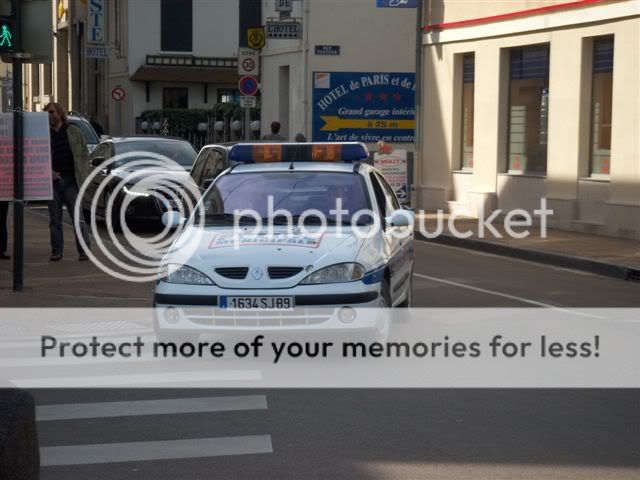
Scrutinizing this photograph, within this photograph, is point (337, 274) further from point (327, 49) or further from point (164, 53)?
point (164, 53)

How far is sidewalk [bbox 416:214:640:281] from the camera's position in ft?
54.1

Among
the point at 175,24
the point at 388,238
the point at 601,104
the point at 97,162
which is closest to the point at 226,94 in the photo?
the point at 175,24

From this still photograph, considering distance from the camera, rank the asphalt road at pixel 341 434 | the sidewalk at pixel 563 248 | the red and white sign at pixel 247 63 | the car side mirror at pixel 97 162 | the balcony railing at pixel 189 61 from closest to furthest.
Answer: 1. the asphalt road at pixel 341 434
2. the sidewalk at pixel 563 248
3. the car side mirror at pixel 97 162
4. the red and white sign at pixel 247 63
5. the balcony railing at pixel 189 61

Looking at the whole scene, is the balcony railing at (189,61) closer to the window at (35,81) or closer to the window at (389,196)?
the window at (35,81)

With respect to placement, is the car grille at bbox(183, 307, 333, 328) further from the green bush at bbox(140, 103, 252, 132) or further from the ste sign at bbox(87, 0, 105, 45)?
the ste sign at bbox(87, 0, 105, 45)

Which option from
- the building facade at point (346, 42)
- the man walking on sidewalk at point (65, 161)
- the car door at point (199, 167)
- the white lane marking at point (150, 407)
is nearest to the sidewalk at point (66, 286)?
the man walking on sidewalk at point (65, 161)

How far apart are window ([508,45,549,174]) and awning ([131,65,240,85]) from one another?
3045 centimetres

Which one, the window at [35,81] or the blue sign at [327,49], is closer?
the blue sign at [327,49]

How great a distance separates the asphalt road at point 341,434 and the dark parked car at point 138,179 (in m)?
11.4

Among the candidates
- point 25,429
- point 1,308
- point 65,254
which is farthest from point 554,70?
point 25,429

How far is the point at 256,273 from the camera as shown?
9.30 meters

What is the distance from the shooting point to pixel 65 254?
56.7ft

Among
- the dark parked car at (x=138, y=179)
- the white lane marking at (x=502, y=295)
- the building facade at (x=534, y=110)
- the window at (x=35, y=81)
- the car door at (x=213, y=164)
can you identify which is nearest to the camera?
the white lane marking at (x=502, y=295)

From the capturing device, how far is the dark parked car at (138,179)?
20.5 meters
